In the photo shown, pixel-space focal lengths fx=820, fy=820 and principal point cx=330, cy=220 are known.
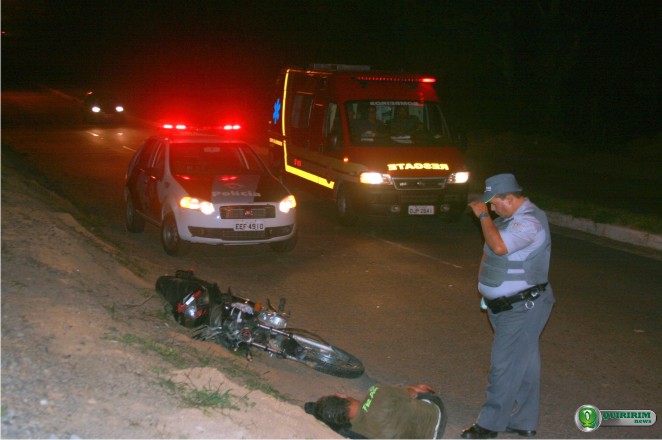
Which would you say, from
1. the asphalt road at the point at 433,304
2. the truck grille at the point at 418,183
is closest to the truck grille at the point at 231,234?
the asphalt road at the point at 433,304

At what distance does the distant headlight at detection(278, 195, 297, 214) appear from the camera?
11289 mm

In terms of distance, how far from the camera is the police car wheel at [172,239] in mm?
11125

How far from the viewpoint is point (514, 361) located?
5383 mm

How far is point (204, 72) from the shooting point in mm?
57812

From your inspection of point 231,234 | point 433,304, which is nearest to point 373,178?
point 231,234

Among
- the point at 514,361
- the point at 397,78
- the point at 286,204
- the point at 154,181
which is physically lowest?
the point at 286,204

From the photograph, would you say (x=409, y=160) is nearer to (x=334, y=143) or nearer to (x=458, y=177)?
(x=458, y=177)

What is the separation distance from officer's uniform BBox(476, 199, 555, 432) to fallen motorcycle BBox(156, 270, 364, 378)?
5.40 ft

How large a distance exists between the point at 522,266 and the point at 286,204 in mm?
6344

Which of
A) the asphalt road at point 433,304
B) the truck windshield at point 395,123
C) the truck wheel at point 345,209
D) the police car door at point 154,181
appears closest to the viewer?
the asphalt road at point 433,304

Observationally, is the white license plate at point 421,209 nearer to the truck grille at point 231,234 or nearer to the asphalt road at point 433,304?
the asphalt road at point 433,304

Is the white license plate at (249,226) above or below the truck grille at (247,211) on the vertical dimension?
below

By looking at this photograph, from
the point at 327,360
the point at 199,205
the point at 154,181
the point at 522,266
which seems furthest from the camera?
the point at 154,181

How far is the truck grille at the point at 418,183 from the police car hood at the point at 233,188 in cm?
249
